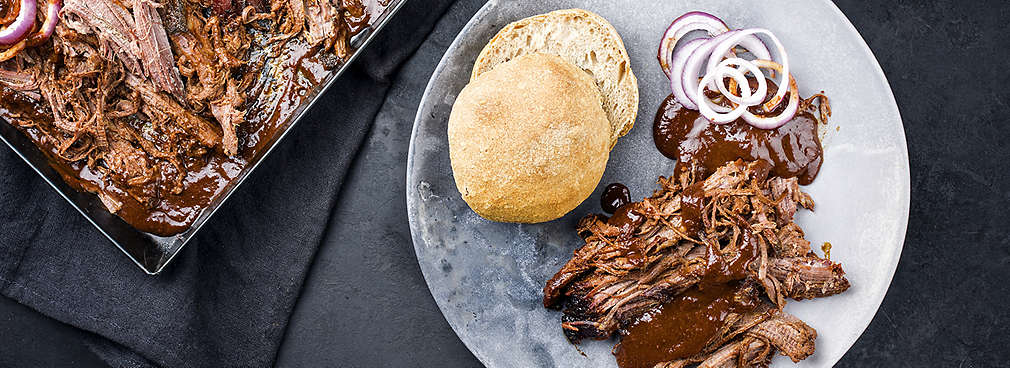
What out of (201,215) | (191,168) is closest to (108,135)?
(191,168)

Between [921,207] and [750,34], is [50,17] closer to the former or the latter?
[750,34]

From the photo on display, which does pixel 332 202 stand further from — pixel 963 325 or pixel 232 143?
pixel 963 325

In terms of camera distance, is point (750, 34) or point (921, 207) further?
point (921, 207)

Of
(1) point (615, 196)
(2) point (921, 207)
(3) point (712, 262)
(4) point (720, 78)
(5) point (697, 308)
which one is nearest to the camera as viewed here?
(3) point (712, 262)

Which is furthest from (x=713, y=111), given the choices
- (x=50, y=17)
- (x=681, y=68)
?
(x=50, y=17)

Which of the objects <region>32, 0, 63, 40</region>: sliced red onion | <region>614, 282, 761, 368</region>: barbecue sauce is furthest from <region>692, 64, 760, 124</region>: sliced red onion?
<region>32, 0, 63, 40</region>: sliced red onion

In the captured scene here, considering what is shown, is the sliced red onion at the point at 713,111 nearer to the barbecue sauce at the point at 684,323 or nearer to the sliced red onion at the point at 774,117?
the sliced red onion at the point at 774,117
